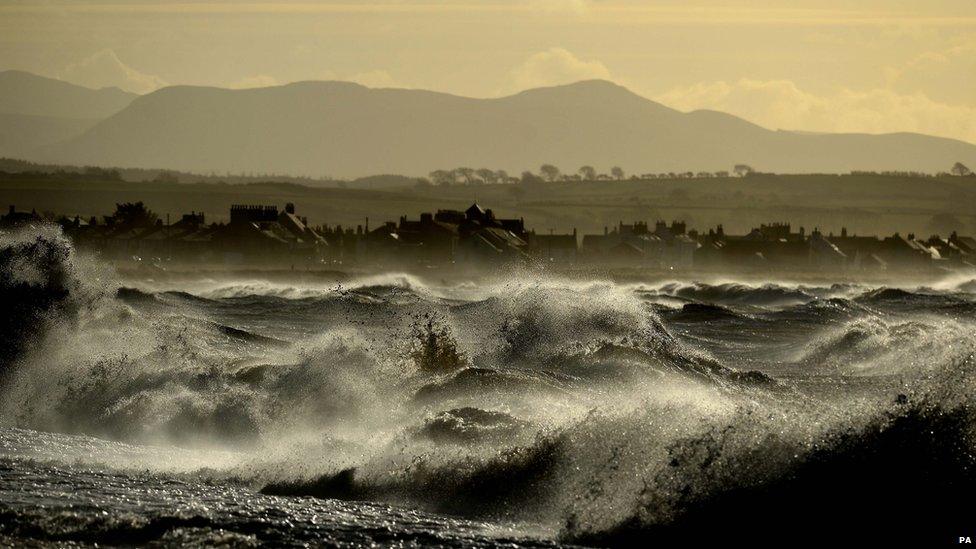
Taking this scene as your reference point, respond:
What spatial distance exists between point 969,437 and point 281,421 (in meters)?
9.96

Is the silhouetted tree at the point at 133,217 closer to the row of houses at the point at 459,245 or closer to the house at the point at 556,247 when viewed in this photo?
the row of houses at the point at 459,245

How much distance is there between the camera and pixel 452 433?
18344 millimetres

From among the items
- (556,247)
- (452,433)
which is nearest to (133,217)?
(556,247)

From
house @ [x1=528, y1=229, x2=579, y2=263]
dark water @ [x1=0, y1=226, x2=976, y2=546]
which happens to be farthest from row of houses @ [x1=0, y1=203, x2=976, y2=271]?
dark water @ [x1=0, y1=226, x2=976, y2=546]

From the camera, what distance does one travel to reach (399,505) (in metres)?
16.0

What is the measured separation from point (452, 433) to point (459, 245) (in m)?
80.3

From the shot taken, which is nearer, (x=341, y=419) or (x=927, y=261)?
(x=341, y=419)

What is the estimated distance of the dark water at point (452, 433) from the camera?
14.5 meters

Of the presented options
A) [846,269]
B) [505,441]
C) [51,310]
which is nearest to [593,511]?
[505,441]

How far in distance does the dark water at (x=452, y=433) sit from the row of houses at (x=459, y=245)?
6014 centimetres

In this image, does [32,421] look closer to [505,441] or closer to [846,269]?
[505,441]

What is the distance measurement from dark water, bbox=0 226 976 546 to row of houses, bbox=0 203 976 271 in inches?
2368

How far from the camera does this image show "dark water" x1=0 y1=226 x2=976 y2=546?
14.5 meters

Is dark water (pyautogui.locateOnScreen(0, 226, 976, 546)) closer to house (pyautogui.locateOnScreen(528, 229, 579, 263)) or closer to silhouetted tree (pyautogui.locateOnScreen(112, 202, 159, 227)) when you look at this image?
silhouetted tree (pyautogui.locateOnScreen(112, 202, 159, 227))
